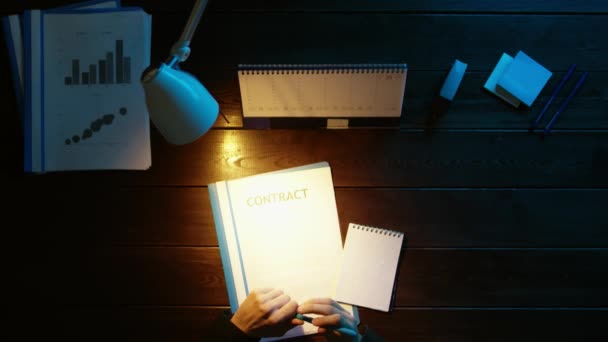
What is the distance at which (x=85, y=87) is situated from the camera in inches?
37.1

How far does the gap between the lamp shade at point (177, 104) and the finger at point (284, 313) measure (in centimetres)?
41

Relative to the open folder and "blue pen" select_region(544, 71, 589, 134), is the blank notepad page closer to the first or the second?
the open folder

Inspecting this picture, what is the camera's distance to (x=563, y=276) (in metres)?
0.94

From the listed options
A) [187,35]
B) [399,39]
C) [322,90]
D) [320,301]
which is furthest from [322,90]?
[320,301]

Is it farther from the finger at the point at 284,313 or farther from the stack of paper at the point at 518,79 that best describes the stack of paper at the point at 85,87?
the stack of paper at the point at 518,79

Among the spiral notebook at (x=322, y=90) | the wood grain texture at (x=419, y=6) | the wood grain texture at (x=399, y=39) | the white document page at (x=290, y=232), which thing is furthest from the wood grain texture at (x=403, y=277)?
the wood grain texture at (x=419, y=6)

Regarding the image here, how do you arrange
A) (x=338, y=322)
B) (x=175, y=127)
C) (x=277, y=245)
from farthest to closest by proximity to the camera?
(x=277, y=245) < (x=338, y=322) < (x=175, y=127)

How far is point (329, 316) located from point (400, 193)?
335mm

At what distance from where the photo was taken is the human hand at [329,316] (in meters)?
0.81

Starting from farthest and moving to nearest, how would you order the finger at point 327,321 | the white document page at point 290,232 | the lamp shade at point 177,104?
the white document page at point 290,232
the finger at point 327,321
the lamp shade at point 177,104

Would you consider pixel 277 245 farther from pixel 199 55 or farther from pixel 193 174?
pixel 199 55

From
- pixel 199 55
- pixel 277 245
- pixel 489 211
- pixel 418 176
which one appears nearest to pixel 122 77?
pixel 199 55

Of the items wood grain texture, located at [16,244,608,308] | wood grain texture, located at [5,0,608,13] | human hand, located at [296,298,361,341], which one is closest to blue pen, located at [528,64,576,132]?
wood grain texture, located at [5,0,608,13]

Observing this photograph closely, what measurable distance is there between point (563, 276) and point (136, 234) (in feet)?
3.44
